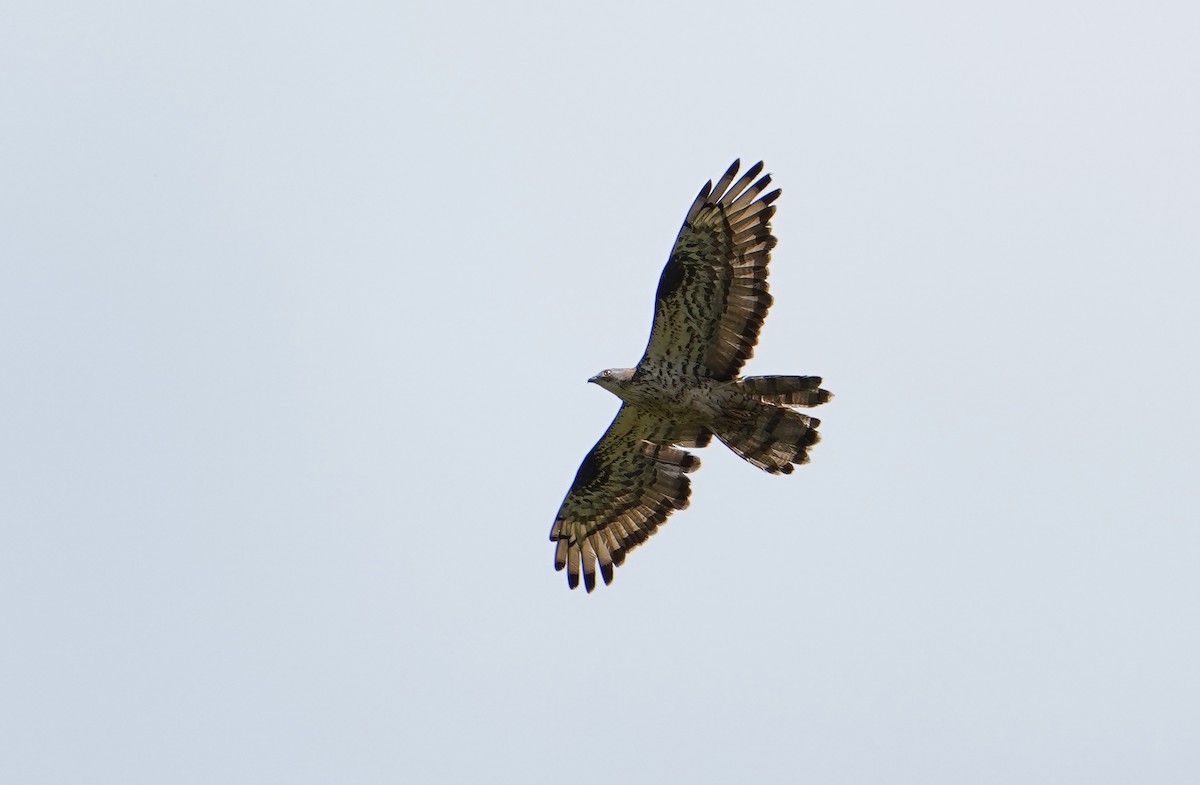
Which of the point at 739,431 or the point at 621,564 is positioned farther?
the point at 621,564

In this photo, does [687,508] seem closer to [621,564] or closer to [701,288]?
[621,564]

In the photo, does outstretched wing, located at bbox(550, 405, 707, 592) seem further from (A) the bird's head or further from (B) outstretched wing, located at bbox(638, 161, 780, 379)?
(B) outstretched wing, located at bbox(638, 161, 780, 379)

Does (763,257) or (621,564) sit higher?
(763,257)

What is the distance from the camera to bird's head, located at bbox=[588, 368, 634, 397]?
15.6 meters

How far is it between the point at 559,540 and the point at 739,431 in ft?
8.24

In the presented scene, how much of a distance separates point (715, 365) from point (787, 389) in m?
0.72

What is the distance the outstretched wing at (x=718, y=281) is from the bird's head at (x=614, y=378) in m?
0.43

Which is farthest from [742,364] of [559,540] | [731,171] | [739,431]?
[559,540]

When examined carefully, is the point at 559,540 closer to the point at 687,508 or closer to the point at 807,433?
the point at 687,508

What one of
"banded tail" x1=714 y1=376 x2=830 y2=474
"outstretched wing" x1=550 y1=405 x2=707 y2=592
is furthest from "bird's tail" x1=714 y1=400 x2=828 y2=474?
"outstretched wing" x1=550 y1=405 x2=707 y2=592

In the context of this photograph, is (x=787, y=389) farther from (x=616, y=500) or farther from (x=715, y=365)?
(x=616, y=500)

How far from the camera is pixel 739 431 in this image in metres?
15.6

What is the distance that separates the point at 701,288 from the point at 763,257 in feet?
2.09

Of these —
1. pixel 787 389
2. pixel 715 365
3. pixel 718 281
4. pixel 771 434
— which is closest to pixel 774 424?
pixel 771 434
